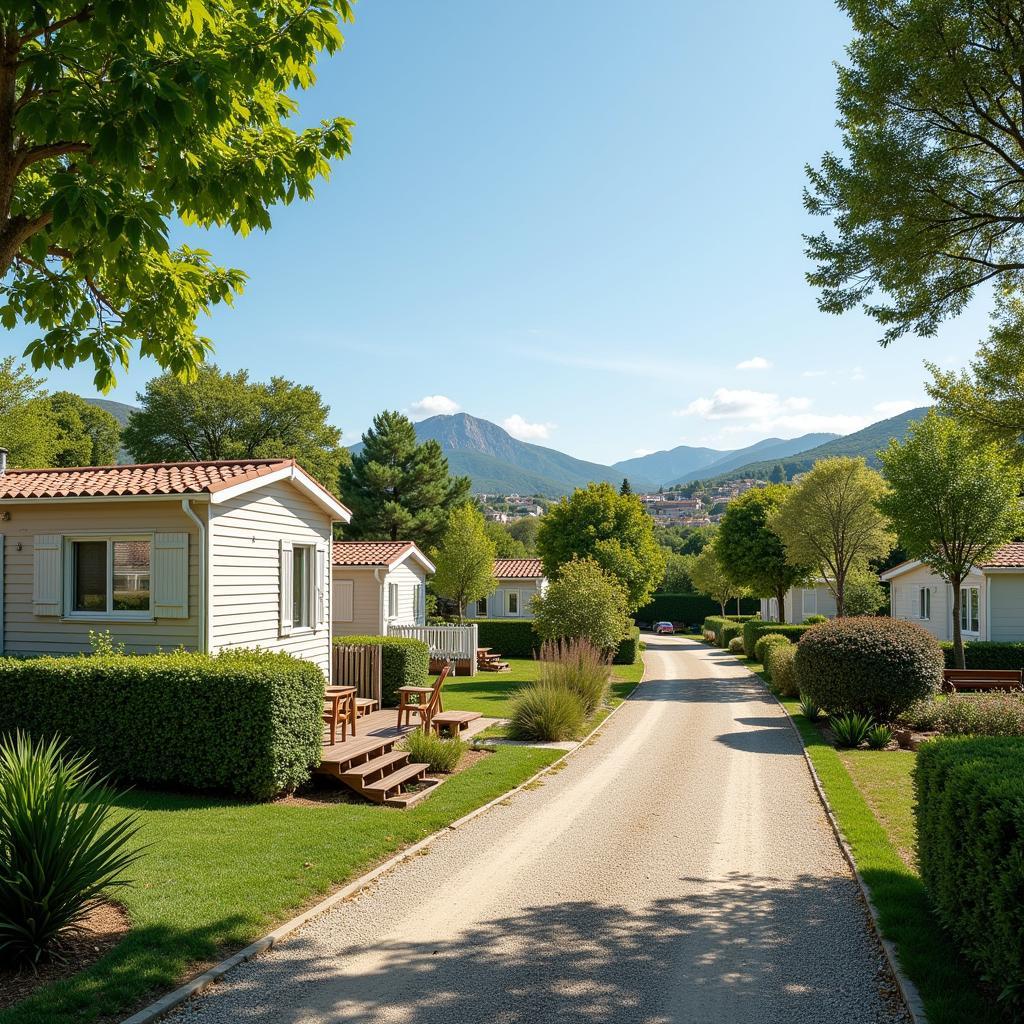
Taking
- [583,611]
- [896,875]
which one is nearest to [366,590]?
[583,611]

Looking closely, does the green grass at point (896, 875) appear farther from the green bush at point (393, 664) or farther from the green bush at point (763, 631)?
the green bush at point (763, 631)

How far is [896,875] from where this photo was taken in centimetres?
762

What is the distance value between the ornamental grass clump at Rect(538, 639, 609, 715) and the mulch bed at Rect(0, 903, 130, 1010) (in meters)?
11.1

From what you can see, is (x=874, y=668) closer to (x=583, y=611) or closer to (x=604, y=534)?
(x=583, y=611)

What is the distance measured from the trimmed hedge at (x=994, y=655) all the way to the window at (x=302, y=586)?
753 inches

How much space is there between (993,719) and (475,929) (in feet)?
36.3

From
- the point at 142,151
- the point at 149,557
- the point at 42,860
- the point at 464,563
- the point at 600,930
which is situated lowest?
the point at 600,930

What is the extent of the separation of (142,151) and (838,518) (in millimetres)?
28859

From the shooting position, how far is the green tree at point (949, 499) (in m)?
22.6

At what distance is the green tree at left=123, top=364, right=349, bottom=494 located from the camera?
46656 mm

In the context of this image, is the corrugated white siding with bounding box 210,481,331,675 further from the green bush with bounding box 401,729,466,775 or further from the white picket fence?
the white picket fence

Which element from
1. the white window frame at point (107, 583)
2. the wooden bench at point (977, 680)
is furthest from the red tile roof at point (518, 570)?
the white window frame at point (107, 583)

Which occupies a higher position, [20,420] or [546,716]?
[20,420]

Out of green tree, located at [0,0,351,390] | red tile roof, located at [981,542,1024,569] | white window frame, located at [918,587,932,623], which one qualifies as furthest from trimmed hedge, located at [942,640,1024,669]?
green tree, located at [0,0,351,390]
